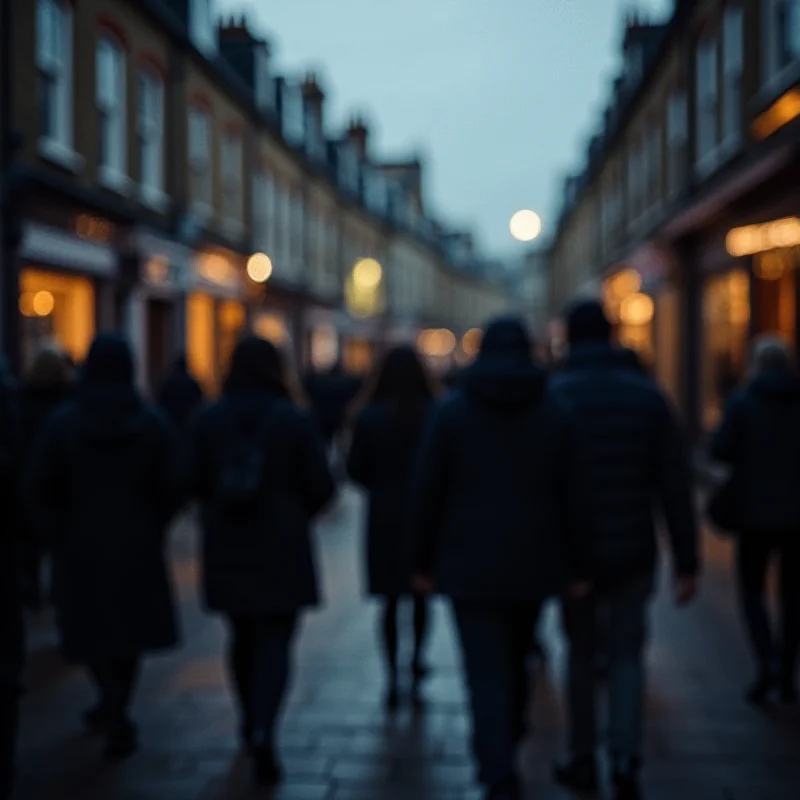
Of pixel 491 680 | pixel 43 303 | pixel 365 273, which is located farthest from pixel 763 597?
pixel 365 273

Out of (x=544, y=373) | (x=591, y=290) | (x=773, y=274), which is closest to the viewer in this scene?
(x=544, y=373)

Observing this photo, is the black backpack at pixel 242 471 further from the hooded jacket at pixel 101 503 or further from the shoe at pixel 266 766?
the shoe at pixel 266 766

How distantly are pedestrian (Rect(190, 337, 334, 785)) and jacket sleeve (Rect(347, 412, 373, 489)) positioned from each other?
102cm

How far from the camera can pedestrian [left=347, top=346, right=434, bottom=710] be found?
227 inches

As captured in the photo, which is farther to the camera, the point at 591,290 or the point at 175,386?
the point at 591,290

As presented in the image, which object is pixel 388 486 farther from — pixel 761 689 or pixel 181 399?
pixel 181 399

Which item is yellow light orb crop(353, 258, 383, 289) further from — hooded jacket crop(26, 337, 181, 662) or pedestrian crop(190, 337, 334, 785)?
pedestrian crop(190, 337, 334, 785)

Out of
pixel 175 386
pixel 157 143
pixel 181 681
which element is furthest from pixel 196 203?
pixel 181 681

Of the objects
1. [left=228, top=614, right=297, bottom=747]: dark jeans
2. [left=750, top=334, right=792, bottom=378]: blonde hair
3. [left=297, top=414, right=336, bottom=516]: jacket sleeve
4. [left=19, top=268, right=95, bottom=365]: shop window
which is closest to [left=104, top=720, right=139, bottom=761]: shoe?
[left=228, top=614, right=297, bottom=747]: dark jeans

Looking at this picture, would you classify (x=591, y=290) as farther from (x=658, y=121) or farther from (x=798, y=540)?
(x=798, y=540)

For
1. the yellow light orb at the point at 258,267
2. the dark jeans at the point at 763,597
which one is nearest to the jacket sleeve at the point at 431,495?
the dark jeans at the point at 763,597

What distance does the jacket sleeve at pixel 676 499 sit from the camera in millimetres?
4320

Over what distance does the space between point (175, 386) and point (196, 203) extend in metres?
7.74

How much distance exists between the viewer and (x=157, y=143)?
55.2 ft
